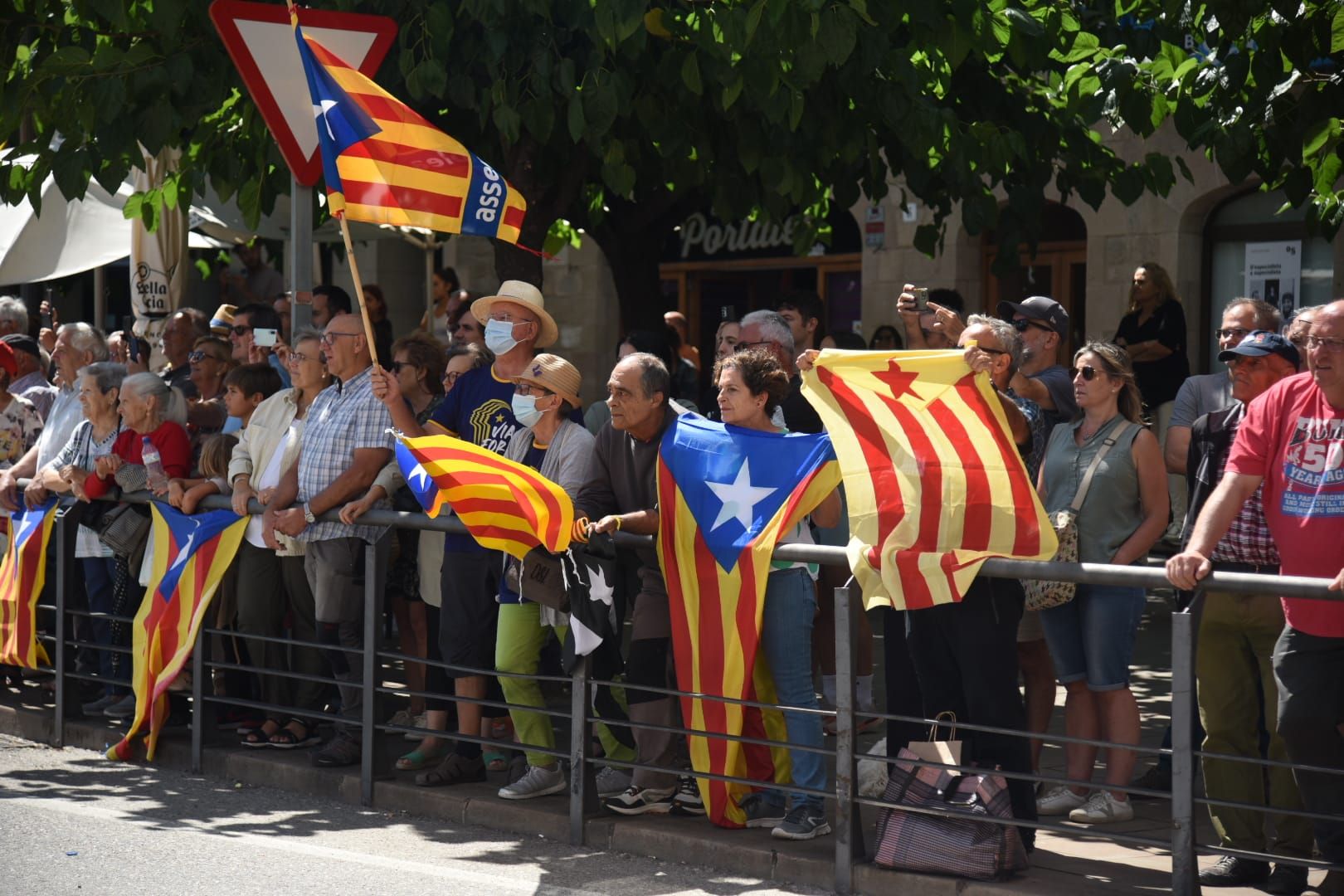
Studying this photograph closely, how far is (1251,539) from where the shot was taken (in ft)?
21.0

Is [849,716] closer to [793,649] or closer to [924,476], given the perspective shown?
[793,649]

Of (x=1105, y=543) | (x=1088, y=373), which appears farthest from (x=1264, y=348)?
(x=1105, y=543)

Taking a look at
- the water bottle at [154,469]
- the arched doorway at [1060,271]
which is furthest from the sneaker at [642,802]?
Answer: the arched doorway at [1060,271]

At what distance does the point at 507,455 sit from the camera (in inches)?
311

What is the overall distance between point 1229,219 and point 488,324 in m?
10.0

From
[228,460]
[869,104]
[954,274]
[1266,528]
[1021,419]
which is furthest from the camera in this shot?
[954,274]

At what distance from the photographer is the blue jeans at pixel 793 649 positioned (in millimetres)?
6834

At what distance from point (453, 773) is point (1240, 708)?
325 centimetres

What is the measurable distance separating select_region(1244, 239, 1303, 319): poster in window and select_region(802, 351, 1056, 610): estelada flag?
1012 cm

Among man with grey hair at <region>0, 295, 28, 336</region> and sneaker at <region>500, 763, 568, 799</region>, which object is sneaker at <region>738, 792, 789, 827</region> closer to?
sneaker at <region>500, 763, 568, 799</region>

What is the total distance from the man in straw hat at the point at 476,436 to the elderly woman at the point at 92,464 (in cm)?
222

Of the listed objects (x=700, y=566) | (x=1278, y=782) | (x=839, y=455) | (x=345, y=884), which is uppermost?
(x=839, y=455)

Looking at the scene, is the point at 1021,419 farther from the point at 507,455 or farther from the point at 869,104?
the point at 869,104

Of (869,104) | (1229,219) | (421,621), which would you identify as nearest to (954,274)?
(1229,219)
